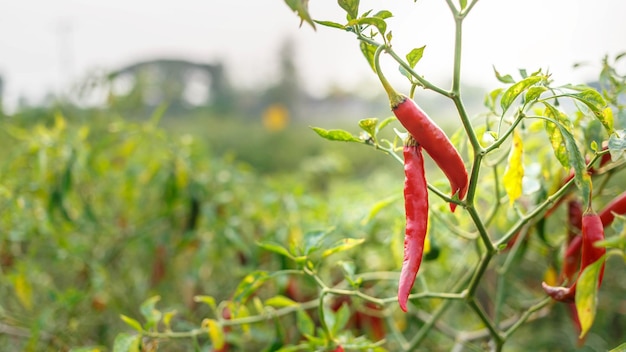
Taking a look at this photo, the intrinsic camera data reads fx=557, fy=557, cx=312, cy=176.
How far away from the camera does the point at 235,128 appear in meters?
5.09

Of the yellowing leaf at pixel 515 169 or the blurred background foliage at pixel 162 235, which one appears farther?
the blurred background foliage at pixel 162 235

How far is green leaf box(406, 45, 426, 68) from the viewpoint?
0.45 meters

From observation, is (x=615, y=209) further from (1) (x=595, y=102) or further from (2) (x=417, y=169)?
(2) (x=417, y=169)

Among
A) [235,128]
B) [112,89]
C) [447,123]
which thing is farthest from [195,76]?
[112,89]

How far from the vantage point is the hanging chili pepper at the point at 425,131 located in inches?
17.3

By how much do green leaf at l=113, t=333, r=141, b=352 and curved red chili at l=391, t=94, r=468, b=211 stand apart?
42 centimetres

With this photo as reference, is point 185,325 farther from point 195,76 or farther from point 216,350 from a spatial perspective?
point 195,76

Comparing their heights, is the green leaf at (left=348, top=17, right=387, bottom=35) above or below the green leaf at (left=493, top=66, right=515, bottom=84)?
above

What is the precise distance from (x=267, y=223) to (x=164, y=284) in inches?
13.2

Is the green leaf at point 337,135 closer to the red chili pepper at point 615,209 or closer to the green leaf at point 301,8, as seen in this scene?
the green leaf at point 301,8

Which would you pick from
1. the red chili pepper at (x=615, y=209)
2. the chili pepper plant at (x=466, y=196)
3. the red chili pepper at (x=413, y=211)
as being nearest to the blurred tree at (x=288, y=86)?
the chili pepper plant at (x=466, y=196)

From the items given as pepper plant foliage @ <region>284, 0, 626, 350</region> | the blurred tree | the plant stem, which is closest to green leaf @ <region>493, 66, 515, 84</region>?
pepper plant foliage @ <region>284, 0, 626, 350</region>

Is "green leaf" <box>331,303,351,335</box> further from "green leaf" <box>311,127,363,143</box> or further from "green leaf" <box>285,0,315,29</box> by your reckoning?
"green leaf" <box>285,0,315,29</box>

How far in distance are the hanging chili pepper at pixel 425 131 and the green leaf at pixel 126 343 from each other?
1.38ft
